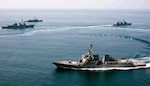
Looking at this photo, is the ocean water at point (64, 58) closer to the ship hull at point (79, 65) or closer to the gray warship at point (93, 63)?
the ship hull at point (79, 65)

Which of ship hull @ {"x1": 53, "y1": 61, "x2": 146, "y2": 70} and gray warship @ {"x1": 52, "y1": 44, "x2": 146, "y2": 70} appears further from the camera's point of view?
gray warship @ {"x1": 52, "y1": 44, "x2": 146, "y2": 70}

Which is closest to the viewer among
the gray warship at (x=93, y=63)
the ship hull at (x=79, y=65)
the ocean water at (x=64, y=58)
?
the ocean water at (x=64, y=58)

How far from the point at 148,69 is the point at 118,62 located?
485 inches

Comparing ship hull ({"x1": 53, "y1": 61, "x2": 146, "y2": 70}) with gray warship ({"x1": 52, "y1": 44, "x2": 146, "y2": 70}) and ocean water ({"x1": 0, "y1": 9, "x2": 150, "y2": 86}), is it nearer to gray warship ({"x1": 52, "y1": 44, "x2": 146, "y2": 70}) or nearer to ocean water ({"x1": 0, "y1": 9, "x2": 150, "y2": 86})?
gray warship ({"x1": 52, "y1": 44, "x2": 146, "y2": 70})

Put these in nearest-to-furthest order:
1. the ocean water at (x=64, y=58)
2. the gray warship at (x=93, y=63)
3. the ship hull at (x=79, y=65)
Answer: the ocean water at (x=64, y=58)
the ship hull at (x=79, y=65)
the gray warship at (x=93, y=63)

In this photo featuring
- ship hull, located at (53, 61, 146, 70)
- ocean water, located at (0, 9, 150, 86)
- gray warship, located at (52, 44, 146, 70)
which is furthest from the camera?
gray warship, located at (52, 44, 146, 70)

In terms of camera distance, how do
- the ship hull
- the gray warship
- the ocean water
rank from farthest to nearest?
1. the gray warship
2. the ship hull
3. the ocean water

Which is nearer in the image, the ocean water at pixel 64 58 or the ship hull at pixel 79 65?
the ocean water at pixel 64 58

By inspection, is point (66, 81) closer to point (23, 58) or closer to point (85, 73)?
point (85, 73)

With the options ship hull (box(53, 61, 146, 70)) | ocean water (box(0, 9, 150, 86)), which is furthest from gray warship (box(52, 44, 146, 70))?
ocean water (box(0, 9, 150, 86))

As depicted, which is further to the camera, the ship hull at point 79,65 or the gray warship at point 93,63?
the gray warship at point 93,63

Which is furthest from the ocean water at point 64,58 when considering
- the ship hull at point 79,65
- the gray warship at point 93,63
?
the gray warship at point 93,63

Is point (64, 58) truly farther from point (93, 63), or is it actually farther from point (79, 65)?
point (93, 63)

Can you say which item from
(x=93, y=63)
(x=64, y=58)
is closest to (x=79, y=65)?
(x=93, y=63)
